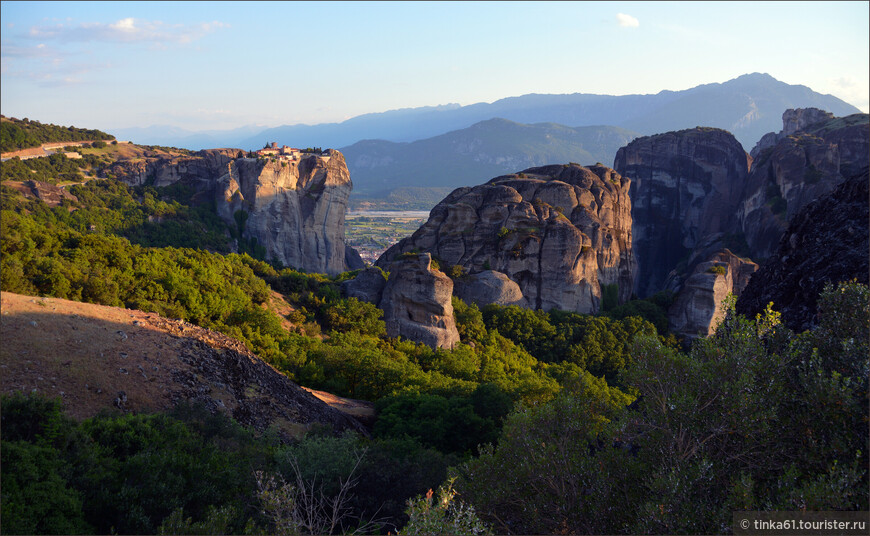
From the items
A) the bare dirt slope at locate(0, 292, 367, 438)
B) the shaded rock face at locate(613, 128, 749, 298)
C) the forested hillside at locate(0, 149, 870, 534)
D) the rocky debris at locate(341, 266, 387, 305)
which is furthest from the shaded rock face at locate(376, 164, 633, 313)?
the shaded rock face at locate(613, 128, 749, 298)

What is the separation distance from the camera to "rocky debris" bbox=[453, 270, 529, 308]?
153 feet

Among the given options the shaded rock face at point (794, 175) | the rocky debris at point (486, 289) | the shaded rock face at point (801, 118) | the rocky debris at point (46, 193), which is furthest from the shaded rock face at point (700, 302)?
the rocky debris at point (46, 193)

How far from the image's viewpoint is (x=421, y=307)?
36.7m

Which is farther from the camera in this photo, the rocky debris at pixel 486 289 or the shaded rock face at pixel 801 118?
the shaded rock face at pixel 801 118

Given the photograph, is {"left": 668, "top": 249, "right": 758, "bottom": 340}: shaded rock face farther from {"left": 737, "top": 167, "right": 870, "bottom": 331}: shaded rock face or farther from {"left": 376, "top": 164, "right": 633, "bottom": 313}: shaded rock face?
{"left": 737, "top": 167, "right": 870, "bottom": 331}: shaded rock face

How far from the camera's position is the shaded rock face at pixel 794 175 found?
212 feet

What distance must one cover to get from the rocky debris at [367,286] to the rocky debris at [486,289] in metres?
8.78

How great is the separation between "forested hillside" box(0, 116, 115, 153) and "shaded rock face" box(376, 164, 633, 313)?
2245 inches

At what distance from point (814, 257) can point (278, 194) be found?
61.8 meters

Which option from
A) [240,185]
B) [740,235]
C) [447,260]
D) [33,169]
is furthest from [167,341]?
[740,235]

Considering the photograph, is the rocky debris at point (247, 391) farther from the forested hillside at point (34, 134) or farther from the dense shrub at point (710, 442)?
the forested hillside at point (34, 134)

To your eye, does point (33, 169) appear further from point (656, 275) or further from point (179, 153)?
point (656, 275)

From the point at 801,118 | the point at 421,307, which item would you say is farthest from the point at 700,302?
the point at 801,118

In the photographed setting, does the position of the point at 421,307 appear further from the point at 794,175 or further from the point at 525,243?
the point at 794,175
